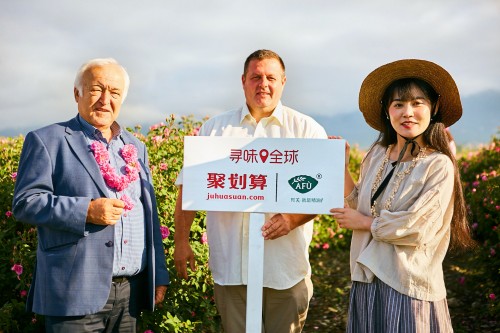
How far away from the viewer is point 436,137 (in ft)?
9.26

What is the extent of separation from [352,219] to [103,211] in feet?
3.87

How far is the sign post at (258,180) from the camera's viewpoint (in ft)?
9.36

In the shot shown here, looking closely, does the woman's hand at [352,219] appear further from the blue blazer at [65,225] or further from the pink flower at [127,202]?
the blue blazer at [65,225]

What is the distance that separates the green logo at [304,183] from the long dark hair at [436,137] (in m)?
0.48

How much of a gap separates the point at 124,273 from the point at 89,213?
0.34 m

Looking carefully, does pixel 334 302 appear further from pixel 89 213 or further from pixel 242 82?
pixel 89 213

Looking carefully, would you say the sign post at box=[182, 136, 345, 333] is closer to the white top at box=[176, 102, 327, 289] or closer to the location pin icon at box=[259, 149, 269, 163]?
the location pin icon at box=[259, 149, 269, 163]

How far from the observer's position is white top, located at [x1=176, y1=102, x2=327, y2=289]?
314 centimetres

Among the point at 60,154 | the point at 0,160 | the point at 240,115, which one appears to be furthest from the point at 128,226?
the point at 0,160

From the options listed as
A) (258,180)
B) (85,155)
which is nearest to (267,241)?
(258,180)

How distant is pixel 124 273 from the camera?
2703 mm

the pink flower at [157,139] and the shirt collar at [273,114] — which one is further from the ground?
the pink flower at [157,139]

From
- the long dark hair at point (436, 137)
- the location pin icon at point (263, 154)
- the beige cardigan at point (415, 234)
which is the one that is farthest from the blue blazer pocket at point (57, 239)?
the long dark hair at point (436, 137)

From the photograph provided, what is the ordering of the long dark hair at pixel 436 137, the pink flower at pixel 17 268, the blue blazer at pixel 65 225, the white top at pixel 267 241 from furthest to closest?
the pink flower at pixel 17 268, the white top at pixel 267 241, the long dark hair at pixel 436 137, the blue blazer at pixel 65 225
